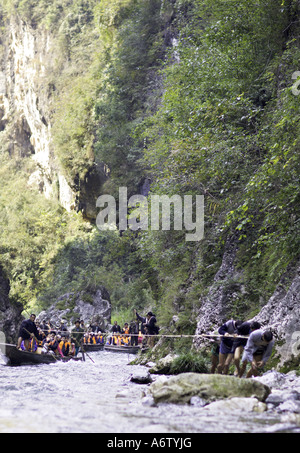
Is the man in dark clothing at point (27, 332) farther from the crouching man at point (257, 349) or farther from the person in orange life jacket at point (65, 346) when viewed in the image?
the crouching man at point (257, 349)

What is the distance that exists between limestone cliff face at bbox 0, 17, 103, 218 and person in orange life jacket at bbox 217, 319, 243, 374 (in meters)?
29.0

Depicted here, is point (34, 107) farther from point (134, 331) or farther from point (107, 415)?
point (107, 415)

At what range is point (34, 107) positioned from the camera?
5309 centimetres

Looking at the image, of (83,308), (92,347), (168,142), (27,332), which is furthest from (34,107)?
(27,332)

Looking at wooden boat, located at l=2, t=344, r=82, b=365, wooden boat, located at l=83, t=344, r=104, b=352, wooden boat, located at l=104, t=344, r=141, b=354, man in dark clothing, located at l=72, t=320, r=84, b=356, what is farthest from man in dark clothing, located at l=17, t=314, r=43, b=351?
wooden boat, located at l=83, t=344, r=104, b=352

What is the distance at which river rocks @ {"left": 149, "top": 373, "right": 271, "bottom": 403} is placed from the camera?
7.63 m

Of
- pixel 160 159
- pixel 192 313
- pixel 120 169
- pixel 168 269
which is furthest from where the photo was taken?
pixel 120 169

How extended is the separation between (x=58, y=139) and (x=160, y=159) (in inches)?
834

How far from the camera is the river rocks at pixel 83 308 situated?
33.2m

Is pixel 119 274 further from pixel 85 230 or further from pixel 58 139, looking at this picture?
pixel 58 139

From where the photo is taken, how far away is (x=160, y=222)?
770 inches

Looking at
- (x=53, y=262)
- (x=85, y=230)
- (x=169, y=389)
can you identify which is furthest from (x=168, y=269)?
(x=53, y=262)

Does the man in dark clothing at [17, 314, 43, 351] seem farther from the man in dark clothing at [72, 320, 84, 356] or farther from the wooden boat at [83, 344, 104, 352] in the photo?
the wooden boat at [83, 344, 104, 352]

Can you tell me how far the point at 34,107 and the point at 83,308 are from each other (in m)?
27.1
